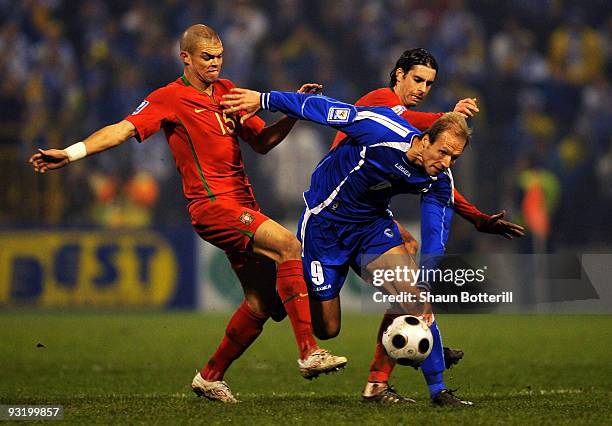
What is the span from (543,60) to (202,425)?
12.8m

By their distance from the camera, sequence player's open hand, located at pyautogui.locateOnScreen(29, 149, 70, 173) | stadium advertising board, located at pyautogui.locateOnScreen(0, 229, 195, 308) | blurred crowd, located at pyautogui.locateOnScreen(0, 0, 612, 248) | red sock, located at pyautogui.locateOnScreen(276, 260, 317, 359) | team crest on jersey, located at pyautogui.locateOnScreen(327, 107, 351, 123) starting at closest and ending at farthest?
player's open hand, located at pyautogui.locateOnScreen(29, 149, 70, 173) < team crest on jersey, located at pyautogui.locateOnScreen(327, 107, 351, 123) < red sock, located at pyautogui.locateOnScreen(276, 260, 317, 359) < blurred crowd, located at pyautogui.locateOnScreen(0, 0, 612, 248) < stadium advertising board, located at pyautogui.locateOnScreen(0, 229, 195, 308)

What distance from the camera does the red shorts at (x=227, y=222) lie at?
6223mm

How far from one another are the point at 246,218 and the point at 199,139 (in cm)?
55

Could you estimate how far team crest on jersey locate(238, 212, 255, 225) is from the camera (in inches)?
245

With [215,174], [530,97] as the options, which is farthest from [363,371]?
[530,97]

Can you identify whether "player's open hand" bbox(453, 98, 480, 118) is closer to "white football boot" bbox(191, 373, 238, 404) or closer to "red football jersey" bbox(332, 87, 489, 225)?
"red football jersey" bbox(332, 87, 489, 225)

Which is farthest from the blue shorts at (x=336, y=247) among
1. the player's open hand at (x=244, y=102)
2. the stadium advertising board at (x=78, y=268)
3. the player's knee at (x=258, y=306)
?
the stadium advertising board at (x=78, y=268)

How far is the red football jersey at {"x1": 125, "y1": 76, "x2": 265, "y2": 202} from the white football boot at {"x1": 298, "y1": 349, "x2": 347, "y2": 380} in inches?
48.1

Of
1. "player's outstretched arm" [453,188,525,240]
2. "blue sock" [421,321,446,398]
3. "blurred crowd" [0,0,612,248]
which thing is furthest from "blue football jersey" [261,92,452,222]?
"blurred crowd" [0,0,612,248]

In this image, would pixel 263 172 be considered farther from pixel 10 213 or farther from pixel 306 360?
pixel 306 360

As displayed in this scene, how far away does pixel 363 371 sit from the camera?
856cm

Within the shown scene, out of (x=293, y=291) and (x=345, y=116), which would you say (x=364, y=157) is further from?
(x=293, y=291)

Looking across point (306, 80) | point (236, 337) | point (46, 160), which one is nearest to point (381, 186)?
point (236, 337)

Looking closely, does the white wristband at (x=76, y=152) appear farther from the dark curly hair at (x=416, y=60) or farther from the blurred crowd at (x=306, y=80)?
the blurred crowd at (x=306, y=80)
